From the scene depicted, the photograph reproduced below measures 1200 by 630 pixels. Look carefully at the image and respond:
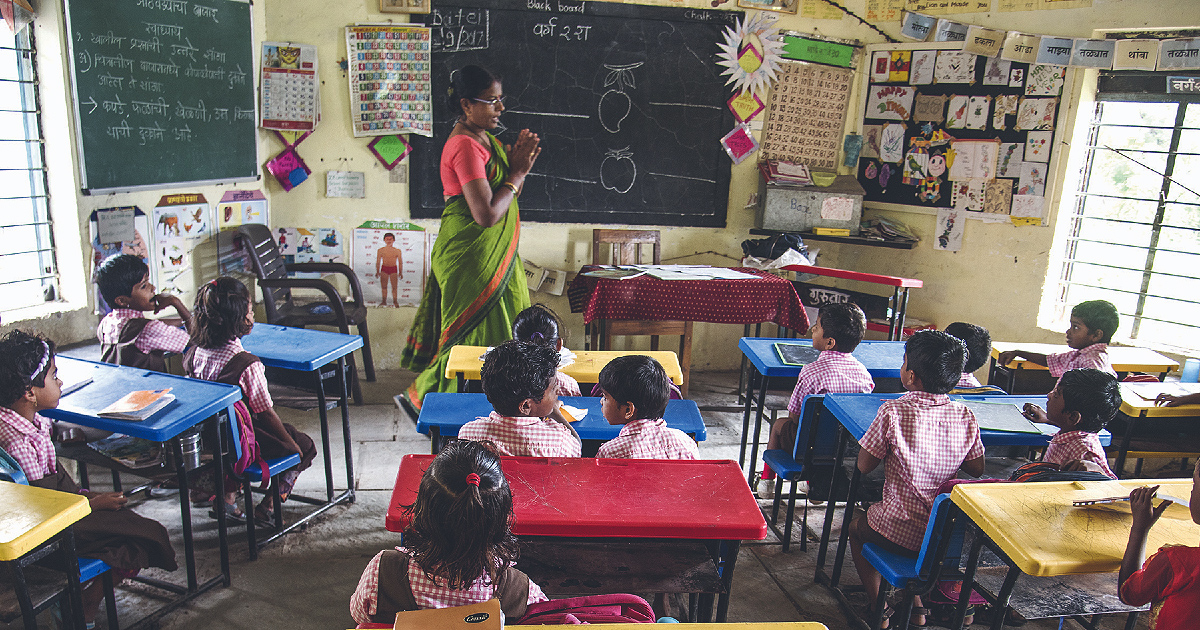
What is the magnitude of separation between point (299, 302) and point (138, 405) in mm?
2235

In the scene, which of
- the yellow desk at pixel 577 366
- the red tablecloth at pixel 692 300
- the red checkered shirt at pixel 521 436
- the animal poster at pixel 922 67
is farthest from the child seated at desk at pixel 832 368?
the animal poster at pixel 922 67

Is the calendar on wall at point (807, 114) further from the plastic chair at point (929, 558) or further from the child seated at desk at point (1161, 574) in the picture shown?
the child seated at desk at point (1161, 574)

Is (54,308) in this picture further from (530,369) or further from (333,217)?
(530,369)

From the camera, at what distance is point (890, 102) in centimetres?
466

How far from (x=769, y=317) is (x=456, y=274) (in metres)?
1.76

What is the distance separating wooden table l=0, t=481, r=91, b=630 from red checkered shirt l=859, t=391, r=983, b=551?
1885mm

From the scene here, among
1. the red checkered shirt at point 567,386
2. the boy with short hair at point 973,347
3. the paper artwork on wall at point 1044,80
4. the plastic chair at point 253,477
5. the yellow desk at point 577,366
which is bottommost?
the plastic chair at point 253,477

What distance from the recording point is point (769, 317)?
4203 mm

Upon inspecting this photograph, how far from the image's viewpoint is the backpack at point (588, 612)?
1296mm

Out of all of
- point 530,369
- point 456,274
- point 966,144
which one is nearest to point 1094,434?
point 530,369

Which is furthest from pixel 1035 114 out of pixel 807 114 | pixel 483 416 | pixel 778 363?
pixel 483 416

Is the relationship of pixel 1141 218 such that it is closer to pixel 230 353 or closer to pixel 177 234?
pixel 230 353

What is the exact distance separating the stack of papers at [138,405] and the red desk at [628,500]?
2.59 feet

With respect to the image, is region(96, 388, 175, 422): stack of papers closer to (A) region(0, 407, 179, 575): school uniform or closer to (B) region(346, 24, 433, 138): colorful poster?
(A) region(0, 407, 179, 575): school uniform
